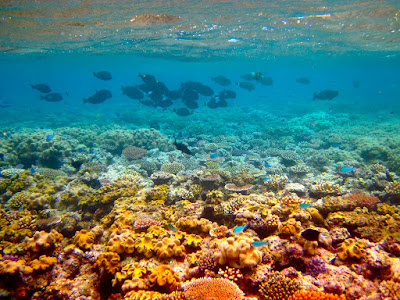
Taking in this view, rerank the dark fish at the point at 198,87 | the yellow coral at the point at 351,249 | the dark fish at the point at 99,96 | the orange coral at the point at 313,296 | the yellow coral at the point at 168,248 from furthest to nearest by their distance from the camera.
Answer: the dark fish at the point at 198,87
the dark fish at the point at 99,96
the yellow coral at the point at 168,248
the yellow coral at the point at 351,249
the orange coral at the point at 313,296

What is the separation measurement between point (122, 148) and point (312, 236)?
13.2 meters

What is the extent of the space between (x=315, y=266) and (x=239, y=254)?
1.28m

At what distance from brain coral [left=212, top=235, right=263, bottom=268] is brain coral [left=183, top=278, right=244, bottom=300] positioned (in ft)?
1.10

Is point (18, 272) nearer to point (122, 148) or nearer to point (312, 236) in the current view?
point (312, 236)

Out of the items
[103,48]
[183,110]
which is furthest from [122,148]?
[103,48]

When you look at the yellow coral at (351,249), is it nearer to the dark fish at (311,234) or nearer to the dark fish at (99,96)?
the dark fish at (311,234)

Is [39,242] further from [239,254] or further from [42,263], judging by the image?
[239,254]

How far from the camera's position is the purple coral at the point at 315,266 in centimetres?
347

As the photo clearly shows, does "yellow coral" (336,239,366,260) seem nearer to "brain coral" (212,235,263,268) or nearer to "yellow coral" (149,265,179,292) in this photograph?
"brain coral" (212,235,263,268)

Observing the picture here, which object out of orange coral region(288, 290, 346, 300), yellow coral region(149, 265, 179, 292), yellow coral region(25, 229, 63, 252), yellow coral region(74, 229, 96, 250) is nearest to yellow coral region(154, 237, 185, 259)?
yellow coral region(149, 265, 179, 292)

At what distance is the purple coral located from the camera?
3474 millimetres

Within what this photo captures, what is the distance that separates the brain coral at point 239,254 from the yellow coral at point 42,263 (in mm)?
2931

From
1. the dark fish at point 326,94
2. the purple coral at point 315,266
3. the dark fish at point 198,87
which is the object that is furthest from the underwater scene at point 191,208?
the dark fish at point 326,94

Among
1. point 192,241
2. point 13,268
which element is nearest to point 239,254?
point 192,241
